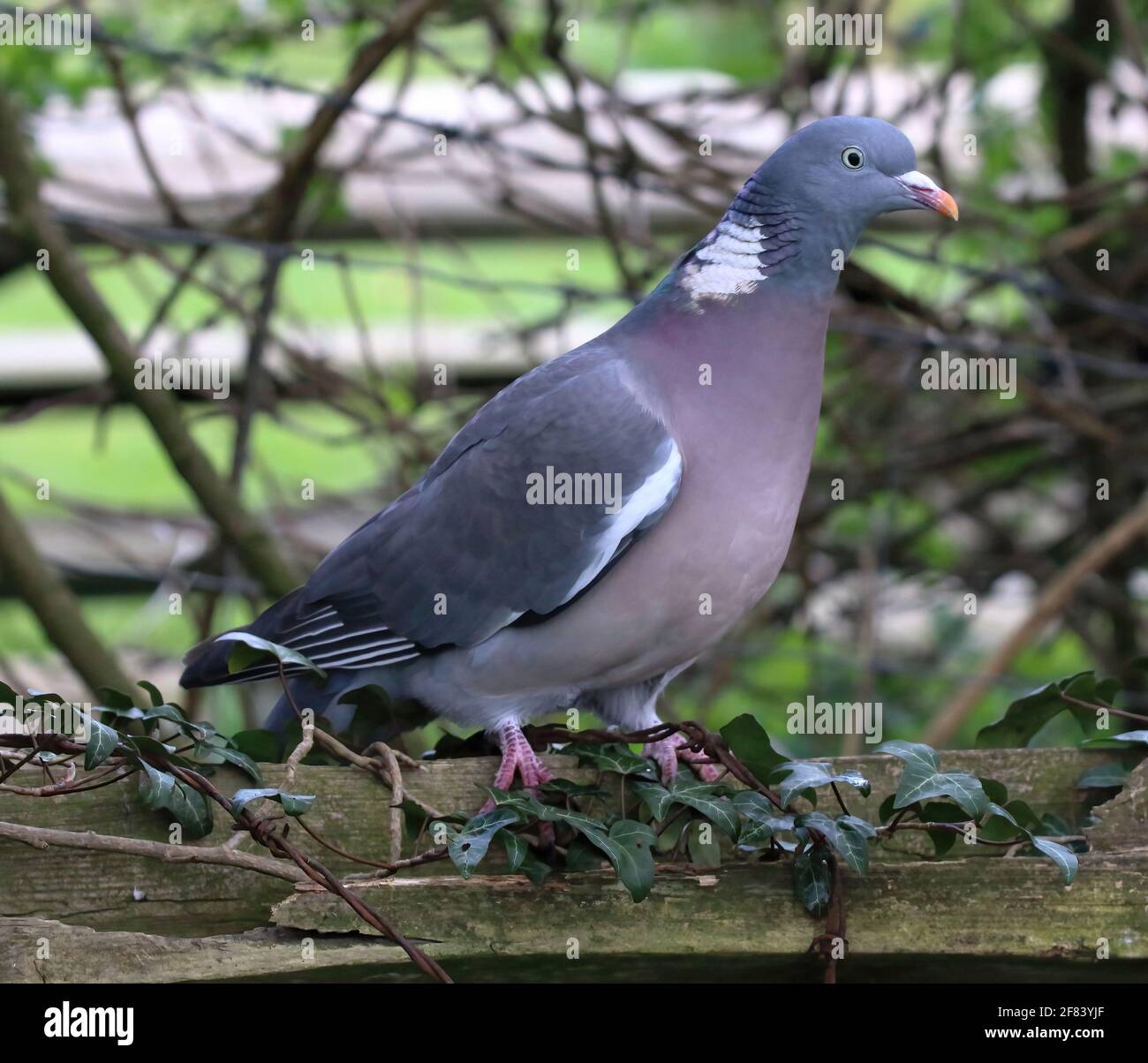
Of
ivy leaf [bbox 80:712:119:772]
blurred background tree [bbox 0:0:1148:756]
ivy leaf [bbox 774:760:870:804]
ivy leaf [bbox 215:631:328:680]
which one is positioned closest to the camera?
ivy leaf [bbox 80:712:119:772]

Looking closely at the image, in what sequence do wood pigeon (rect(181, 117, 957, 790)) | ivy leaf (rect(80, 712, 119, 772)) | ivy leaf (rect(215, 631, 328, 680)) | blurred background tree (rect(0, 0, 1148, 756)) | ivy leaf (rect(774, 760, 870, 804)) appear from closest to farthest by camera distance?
ivy leaf (rect(80, 712, 119, 772)), ivy leaf (rect(774, 760, 870, 804)), ivy leaf (rect(215, 631, 328, 680)), wood pigeon (rect(181, 117, 957, 790)), blurred background tree (rect(0, 0, 1148, 756))

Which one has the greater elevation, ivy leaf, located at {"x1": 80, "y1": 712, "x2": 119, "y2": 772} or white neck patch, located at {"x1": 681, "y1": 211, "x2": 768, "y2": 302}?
white neck patch, located at {"x1": 681, "y1": 211, "x2": 768, "y2": 302}

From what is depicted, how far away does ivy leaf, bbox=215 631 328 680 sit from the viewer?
1819 millimetres

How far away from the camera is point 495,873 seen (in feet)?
5.37

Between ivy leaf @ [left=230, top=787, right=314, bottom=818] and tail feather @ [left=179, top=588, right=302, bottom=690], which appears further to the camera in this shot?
tail feather @ [left=179, top=588, right=302, bottom=690]

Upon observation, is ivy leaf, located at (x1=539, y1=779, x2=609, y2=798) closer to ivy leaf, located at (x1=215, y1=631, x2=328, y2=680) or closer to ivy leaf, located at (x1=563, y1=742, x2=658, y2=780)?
ivy leaf, located at (x1=563, y1=742, x2=658, y2=780)

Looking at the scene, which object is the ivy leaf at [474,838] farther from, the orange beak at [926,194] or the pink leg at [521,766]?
the orange beak at [926,194]

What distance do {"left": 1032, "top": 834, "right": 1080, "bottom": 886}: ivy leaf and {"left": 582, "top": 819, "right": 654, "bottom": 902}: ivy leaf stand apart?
1.29 feet

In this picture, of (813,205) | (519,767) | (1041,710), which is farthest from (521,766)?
(813,205)

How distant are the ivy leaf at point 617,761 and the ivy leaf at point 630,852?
0.14 m

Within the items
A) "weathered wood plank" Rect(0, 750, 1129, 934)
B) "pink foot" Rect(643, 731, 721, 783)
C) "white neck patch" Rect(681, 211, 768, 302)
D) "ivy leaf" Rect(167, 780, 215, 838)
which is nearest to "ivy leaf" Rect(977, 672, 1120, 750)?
"weathered wood plank" Rect(0, 750, 1129, 934)

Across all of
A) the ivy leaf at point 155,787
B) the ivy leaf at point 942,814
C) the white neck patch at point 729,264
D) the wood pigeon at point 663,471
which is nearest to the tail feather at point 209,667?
the wood pigeon at point 663,471

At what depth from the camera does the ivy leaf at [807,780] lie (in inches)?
62.1
